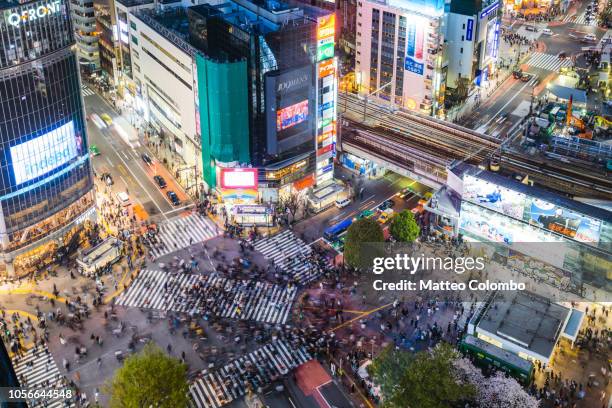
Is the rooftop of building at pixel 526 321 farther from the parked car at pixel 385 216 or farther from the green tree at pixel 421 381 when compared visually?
the parked car at pixel 385 216

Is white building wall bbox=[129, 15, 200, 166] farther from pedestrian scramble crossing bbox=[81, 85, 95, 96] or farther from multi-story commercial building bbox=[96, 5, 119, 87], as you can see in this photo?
pedestrian scramble crossing bbox=[81, 85, 95, 96]

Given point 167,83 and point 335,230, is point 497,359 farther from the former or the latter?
point 167,83

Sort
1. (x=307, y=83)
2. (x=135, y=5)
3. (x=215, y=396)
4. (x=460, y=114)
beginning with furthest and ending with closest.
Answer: (x=460, y=114) → (x=135, y=5) → (x=307, y=83) → (x=215, y=396)

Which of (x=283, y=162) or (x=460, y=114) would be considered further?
(x=460, y=114)

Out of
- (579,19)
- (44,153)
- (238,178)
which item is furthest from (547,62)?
(44,153)

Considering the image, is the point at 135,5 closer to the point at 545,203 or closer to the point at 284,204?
the point at 284,204

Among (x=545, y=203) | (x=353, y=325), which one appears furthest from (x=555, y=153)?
(x=353, y=325)
